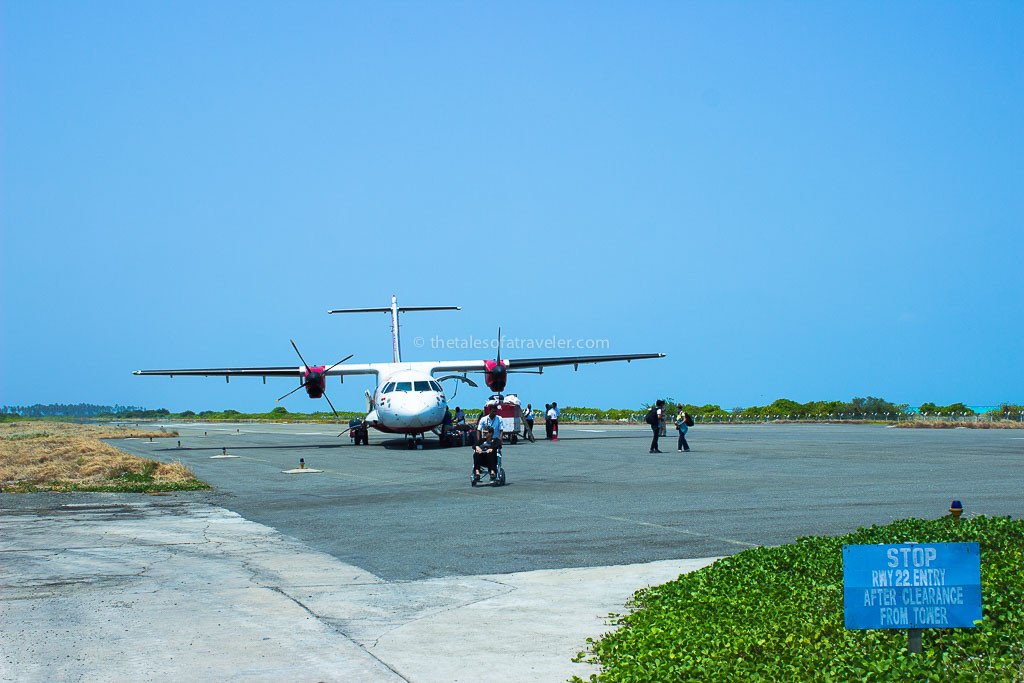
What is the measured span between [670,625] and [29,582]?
242 inches

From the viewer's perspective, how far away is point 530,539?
36.5 feet

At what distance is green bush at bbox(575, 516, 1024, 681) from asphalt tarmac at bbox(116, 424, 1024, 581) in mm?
1946

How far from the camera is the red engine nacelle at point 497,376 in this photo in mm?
39875

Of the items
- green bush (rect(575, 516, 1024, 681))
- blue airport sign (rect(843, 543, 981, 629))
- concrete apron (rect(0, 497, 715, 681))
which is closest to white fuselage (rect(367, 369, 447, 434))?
concrete apron (rect(0, 497, 715, 681))

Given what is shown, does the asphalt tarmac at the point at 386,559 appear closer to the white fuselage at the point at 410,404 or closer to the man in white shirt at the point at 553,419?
the white fuselage at the point at 410,404

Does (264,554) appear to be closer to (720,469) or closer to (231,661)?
(231,661)

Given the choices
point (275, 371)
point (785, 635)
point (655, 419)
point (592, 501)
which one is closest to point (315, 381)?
point (275, 371)

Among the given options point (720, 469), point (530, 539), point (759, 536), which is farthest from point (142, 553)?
point (720, 469)

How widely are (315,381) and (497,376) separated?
7.89 metres

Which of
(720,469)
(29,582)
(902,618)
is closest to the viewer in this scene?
(902,618)

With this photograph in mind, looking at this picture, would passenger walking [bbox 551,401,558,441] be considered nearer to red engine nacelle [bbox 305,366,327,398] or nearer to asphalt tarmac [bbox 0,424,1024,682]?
red engine nacelle [bbox 305,366,327,398]

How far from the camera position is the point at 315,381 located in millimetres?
39219

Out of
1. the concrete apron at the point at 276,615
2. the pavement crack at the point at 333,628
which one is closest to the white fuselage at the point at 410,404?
the concrete apron at the point at 276,615

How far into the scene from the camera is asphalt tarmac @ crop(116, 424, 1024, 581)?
1041 cm
